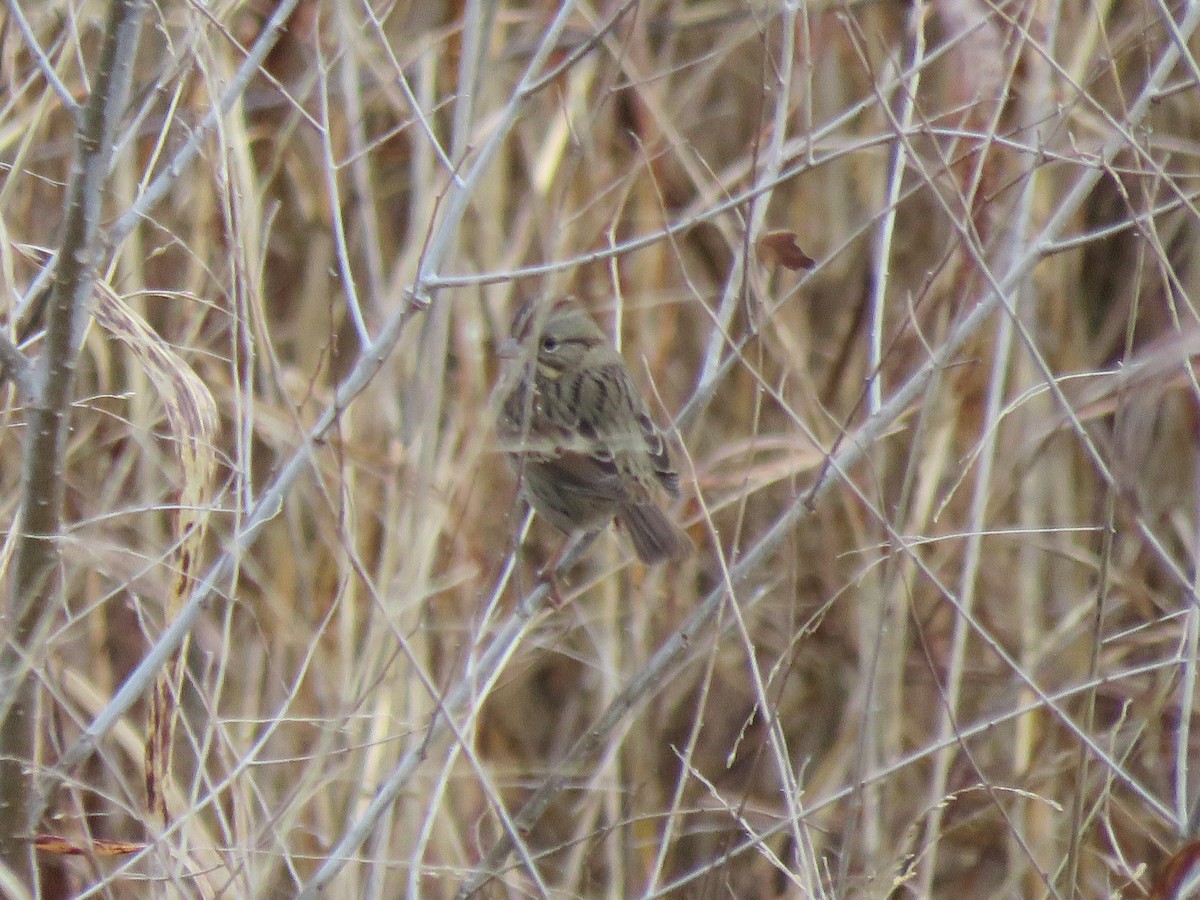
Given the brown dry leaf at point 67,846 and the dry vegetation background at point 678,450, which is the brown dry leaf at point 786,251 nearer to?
the dry vegetation background at point 678,450

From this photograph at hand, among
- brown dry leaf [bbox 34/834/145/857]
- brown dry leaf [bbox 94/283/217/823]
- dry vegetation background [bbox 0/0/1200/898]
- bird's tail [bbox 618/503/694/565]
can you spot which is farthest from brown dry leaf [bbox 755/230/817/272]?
brown dry leaf [bbox 34/834/145/857]

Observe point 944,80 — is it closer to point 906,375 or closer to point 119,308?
point 906,375

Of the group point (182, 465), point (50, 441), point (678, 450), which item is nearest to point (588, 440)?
point (678, 450)

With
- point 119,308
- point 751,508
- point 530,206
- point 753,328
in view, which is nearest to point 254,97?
point 530,206

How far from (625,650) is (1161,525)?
5.55 ft

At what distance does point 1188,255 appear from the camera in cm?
418

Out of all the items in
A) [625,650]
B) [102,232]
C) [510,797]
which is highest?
[102,232]

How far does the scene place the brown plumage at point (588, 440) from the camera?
3.47 m

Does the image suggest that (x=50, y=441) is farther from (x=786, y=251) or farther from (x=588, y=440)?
(x=588, y=440)

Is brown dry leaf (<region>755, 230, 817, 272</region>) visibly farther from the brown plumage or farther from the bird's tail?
the bird's tail

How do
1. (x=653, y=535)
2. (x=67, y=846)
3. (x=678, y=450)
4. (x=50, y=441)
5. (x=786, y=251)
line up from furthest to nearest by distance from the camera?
(x=678, y=450) → (x=653, y=535) → (x=786, y=251) → (x=67, y=846) → (x=50, y=441)

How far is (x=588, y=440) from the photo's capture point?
3506 millimetres

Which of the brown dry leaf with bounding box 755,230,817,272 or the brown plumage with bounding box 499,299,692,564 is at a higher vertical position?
the brown dry leaf with bounding box 755,230,817,272

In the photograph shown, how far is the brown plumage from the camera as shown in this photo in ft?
11.4
